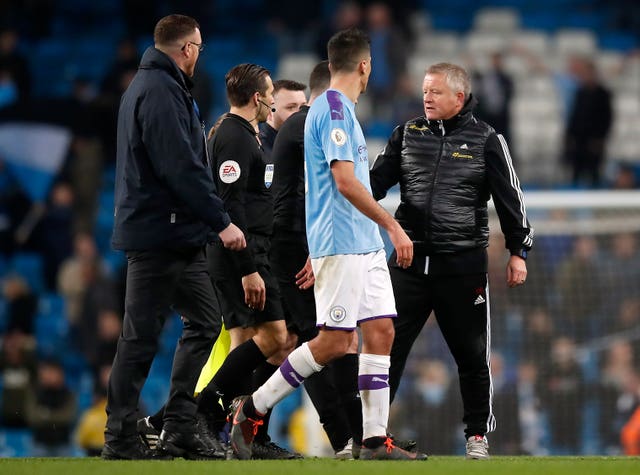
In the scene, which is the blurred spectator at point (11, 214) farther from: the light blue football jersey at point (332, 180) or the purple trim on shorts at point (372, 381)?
the purple trim on shorts at point (372, 381)

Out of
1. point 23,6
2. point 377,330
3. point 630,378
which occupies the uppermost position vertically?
point 23,6

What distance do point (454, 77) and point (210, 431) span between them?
2.26m

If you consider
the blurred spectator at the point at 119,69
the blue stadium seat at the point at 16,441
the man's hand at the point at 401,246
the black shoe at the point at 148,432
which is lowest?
the blue stadium seat at the point at 16,441

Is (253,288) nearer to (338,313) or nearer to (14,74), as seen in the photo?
(338,313)

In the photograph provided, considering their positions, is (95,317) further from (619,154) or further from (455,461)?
(455,461)

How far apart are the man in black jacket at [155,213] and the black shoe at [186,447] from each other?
0.09 ft

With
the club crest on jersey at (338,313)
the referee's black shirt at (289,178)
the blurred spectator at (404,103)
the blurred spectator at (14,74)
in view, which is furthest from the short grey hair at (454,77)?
the blurred spectator at (14,74)

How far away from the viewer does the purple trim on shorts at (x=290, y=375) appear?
615 cm

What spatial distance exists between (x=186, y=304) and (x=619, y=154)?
1029cm

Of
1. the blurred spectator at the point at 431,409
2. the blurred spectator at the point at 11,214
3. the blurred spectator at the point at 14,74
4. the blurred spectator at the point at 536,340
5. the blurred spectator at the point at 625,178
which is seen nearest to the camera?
the blurred spectator at the point at 431,409

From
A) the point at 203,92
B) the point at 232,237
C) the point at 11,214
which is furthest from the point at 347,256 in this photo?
the point at 11,214

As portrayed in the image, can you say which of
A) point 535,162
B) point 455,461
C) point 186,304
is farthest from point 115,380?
point 535,162

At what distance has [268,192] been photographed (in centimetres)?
690

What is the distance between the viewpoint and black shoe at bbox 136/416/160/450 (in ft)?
22.4
